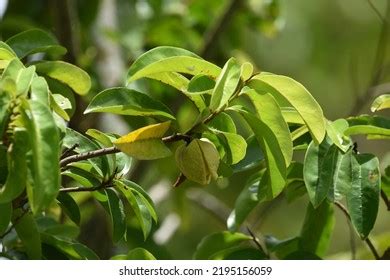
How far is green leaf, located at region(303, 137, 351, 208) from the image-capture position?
1108 millimetres

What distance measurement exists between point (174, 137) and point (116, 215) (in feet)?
0.49

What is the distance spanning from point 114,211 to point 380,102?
1.17ft

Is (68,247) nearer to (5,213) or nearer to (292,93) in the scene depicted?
(5,213)

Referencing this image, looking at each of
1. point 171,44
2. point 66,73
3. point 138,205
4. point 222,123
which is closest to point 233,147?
point 222,123

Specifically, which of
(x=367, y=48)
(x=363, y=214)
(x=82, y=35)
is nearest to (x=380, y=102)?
(x=363, y=214)

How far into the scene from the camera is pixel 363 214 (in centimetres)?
111

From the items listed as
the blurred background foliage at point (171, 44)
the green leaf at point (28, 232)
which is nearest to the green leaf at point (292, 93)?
the green leaf at point (28, 232)

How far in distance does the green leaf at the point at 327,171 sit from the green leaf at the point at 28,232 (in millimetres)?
346

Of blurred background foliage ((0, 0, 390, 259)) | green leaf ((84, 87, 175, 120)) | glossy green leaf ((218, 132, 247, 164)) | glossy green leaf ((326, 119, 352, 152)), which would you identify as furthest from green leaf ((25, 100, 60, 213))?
blurred background foliage ((0, 0, 390, 259))

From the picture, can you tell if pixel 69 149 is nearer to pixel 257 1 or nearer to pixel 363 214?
pixel 363 214

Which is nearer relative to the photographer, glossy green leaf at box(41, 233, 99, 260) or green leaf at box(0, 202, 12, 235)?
green leaf at box(0, 202, 12, 235)

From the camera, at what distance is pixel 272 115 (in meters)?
1.04

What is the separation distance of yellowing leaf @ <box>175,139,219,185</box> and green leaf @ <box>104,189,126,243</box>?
0.12m

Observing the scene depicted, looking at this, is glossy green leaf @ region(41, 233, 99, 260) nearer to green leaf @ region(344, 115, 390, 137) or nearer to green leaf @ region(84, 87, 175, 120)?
green leaf @ region(84, 87, 175, 120)
